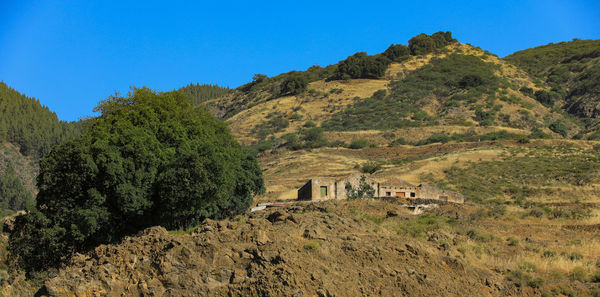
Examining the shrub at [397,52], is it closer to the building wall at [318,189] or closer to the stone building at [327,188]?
the stone building at [327,188]

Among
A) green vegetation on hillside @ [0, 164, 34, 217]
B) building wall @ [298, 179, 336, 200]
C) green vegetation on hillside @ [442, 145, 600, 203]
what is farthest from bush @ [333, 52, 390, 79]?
building wall @ [298, 179, 336, 200]

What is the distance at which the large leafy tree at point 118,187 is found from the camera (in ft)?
68.6

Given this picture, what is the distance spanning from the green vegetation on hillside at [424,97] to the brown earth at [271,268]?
209ft

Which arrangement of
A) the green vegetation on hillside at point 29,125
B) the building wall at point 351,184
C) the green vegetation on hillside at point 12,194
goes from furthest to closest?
the green vegetation on hillside at point 29,125
the green vegetation on hillside at point 12,194
the building wall at point 351,184

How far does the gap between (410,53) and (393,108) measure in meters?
27.8

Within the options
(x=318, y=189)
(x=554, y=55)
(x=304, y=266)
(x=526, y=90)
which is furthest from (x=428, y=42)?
(x=304, y=266)

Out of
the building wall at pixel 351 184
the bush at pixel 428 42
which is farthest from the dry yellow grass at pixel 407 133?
the bush at pixel 428 42

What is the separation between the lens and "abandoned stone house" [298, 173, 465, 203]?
1340 inches

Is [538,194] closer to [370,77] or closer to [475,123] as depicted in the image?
[475,123]

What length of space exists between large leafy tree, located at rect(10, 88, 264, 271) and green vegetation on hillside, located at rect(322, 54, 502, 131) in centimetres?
5395

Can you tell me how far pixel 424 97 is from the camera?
8788 cm

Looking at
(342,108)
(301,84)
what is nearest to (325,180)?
(342,108)

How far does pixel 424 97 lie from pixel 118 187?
71656 millimetres

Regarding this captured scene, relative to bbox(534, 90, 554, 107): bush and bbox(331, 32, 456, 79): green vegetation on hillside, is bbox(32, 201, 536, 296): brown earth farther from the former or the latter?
bbox(331, 32, 456, 79): green vegetation on hillside
